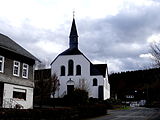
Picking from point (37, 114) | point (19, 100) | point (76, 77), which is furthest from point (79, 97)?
point (37, 114)

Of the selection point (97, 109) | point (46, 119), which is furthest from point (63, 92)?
point (46, 119)

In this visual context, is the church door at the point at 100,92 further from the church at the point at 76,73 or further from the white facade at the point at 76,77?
the white facade at the point at 76,77

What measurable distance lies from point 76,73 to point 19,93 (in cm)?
3157

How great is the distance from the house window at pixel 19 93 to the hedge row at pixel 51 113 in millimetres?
7099

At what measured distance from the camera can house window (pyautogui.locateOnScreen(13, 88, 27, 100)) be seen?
2573cm

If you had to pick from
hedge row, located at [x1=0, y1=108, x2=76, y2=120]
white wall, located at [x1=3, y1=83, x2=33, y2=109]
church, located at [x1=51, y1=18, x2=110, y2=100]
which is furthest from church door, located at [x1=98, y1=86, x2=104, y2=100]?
hedge row, located at [x1=0, y1=108, x2=76, y2=120]

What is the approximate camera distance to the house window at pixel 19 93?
2573cm

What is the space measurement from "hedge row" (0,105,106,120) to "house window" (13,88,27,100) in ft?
23.3

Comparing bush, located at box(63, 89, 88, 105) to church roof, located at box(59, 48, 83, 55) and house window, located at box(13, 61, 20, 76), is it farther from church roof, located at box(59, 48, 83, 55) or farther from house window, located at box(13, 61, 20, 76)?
church roof, located at box(59, 48, 83, 55)

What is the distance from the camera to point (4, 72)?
23.8m

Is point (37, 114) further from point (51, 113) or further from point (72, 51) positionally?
point (72, 51)

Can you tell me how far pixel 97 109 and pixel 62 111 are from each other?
9218 mm

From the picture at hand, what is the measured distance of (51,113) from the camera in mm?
18656

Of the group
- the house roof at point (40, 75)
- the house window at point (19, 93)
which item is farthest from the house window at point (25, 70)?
the house roof at point (40, 75)
